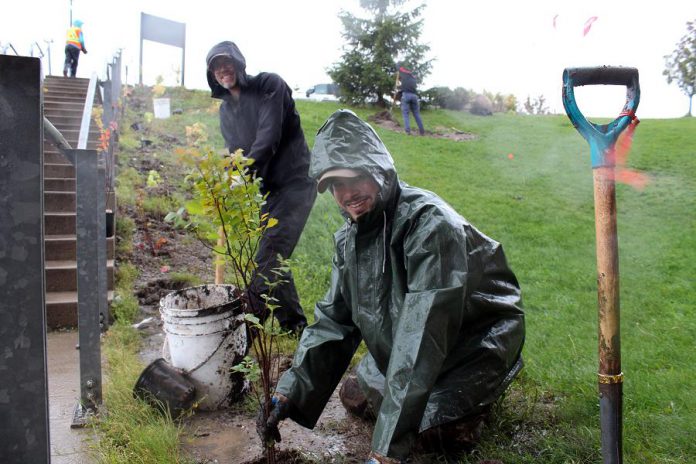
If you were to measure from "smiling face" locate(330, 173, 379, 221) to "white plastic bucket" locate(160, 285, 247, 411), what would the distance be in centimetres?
138

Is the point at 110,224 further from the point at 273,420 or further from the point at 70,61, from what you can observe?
the point at 70,61

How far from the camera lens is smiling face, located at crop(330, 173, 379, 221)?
8.02 feet

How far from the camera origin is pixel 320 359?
9.34ft

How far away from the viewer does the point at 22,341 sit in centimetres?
136

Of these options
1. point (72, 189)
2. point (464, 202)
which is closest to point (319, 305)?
point (72, 189)

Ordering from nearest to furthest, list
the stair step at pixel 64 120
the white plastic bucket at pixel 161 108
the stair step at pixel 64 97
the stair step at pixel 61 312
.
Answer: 1. the stair step at pixel 61 312
2. the stair step at pixel 64 120
3. the stair step at pixel 64 97
4. the white plastic bucket at pixel 161 108

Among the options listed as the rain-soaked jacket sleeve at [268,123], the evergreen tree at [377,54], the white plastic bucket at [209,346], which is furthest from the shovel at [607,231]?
the evergreen tree at [377,54]

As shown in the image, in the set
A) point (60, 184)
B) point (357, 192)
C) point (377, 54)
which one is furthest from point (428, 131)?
point (357, 192)

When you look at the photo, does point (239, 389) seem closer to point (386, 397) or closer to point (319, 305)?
point (319, 305)

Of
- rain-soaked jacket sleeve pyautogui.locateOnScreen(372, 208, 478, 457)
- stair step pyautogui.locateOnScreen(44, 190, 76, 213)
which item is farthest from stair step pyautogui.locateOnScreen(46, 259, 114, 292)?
rain-soaked jacket sleeve pyautogui.locateOnScreen(372, 208, 478, 457)

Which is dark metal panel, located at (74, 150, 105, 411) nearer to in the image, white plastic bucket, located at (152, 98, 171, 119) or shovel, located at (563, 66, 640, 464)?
shovel, located at (563, 66, 640, 464)

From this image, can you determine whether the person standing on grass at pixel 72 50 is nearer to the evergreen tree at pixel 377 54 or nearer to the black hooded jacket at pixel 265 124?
the evergreen tree at pixel 377 54

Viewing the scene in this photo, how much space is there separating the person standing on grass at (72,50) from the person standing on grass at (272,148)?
12.1 meters

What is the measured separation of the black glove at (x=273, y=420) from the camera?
8.80ft
